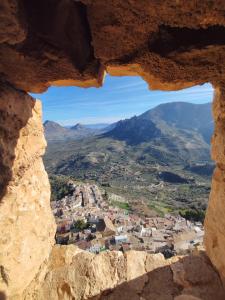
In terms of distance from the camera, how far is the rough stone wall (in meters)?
5.06

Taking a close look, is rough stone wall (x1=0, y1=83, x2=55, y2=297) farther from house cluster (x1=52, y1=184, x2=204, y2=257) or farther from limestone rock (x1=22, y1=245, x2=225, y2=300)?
house cluster (x1=52, y1=184, x2=204, y2=257)

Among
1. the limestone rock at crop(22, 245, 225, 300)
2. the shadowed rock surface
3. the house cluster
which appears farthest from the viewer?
the house cluster

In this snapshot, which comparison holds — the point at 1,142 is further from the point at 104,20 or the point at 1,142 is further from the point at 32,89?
the point at 104,20

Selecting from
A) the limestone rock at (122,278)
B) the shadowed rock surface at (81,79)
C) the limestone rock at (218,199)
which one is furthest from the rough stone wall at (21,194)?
the limestone rock at (218,199)

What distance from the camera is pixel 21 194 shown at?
5531 millimetres

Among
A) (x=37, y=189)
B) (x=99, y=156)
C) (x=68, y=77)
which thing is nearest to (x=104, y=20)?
(x=68, y=77)

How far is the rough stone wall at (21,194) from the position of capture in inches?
199

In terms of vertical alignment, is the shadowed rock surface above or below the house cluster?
above

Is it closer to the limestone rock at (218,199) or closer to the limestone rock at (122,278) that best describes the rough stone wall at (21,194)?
the limestone rock at (122,278)

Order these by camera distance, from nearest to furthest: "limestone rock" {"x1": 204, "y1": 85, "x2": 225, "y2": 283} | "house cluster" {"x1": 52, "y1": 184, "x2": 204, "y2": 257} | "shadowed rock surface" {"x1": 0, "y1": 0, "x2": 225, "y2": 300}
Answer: "shadowed rock surface" {"x1": 0, "y1": 0, "x2": 225, "y2": 300}, "limestone rock" {"x1": 204, "y1": 85, "x2": 225, "y2": 283}, "house cluster" {"x1": 52, "y1": 184, "x2": 204, "y2": 257}

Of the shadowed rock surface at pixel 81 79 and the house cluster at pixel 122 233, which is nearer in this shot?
the shadowed rock surface at pixel 81 79

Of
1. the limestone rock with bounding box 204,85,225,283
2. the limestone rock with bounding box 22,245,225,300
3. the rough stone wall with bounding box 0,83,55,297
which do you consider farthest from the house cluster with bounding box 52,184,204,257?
the limestone rock with bounding box 204,85,225,283

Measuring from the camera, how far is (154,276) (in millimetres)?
6191

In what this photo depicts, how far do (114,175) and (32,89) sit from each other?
15471 cm
